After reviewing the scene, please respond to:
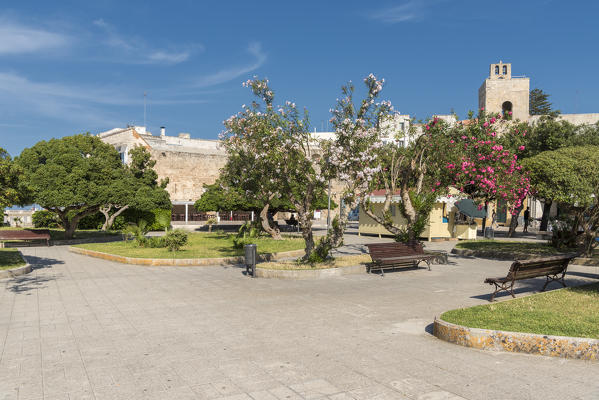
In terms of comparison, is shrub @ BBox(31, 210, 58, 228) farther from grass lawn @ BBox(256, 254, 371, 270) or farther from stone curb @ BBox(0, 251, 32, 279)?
grass lawn @ BBox(256, 254, 371, 270)

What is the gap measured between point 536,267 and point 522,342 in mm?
4230

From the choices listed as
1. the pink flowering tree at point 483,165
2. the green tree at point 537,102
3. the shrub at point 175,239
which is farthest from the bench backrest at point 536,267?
the green tree at point 537,102

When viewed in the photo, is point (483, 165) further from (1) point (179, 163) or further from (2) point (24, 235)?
(1) point (179, 163)

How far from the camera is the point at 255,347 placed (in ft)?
20.2

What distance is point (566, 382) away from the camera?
4.84 metres

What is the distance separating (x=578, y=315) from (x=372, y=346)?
11.4ft

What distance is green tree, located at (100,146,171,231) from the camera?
80.7 feet

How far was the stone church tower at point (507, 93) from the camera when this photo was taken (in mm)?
58625

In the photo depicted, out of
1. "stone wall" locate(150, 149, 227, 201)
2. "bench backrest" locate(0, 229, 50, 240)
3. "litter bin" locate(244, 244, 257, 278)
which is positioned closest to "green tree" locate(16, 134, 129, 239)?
"bench backrest" locate(0, 229, 50, 240)

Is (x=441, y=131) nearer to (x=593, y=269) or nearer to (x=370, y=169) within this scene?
(x=370, y=169)

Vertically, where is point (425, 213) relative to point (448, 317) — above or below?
above

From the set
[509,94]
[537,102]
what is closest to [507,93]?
[509,94]

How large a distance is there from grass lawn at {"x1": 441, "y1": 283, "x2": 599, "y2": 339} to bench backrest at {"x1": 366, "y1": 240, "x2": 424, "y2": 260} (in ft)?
16.9

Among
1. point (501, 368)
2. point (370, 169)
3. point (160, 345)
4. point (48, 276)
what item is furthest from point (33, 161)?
point (501, 368)
